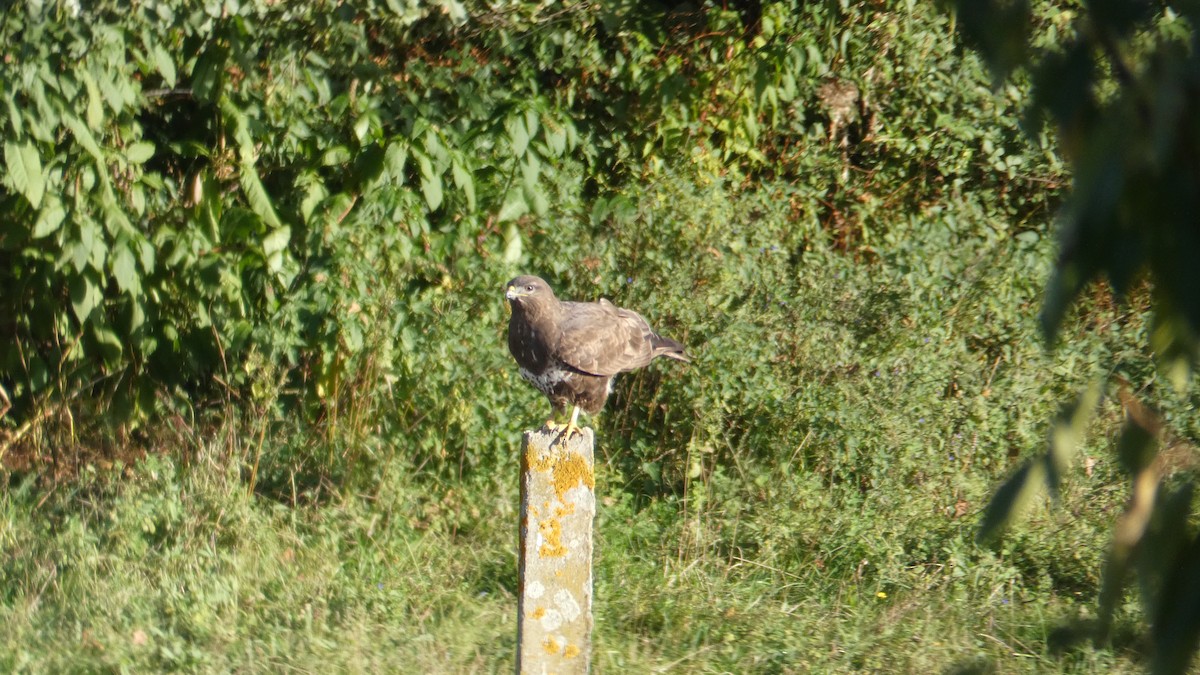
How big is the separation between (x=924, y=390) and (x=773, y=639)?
177cm

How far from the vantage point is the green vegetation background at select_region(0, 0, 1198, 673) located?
4570 mm

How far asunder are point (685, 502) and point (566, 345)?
1152 millimetres

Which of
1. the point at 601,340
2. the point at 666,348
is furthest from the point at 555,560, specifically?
the point at 666,348

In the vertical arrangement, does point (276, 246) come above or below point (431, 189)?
below

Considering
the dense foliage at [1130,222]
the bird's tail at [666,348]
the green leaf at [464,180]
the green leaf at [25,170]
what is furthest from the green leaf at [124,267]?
the dense foliage at [1130,222]

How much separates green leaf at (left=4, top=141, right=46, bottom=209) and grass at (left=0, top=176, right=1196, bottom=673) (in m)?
1.41

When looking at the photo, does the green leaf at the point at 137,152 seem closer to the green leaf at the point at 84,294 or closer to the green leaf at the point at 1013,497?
the green leaf at the point at 84,294

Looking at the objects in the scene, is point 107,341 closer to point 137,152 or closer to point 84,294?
point 84,294

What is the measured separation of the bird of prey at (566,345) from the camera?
4703mm

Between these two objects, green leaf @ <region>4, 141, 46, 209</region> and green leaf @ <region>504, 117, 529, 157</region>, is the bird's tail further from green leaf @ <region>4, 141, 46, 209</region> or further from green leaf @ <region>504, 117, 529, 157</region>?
green leaf @ <region>4, 141, 46, 209</region>

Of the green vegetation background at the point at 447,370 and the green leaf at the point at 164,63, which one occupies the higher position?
the green leaf at the point at 164,63

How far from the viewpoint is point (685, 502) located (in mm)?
5379

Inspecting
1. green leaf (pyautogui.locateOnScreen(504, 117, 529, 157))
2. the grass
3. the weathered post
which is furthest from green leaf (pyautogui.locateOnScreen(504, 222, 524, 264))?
the weathered post

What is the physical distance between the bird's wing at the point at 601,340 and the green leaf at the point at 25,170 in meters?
2.42
